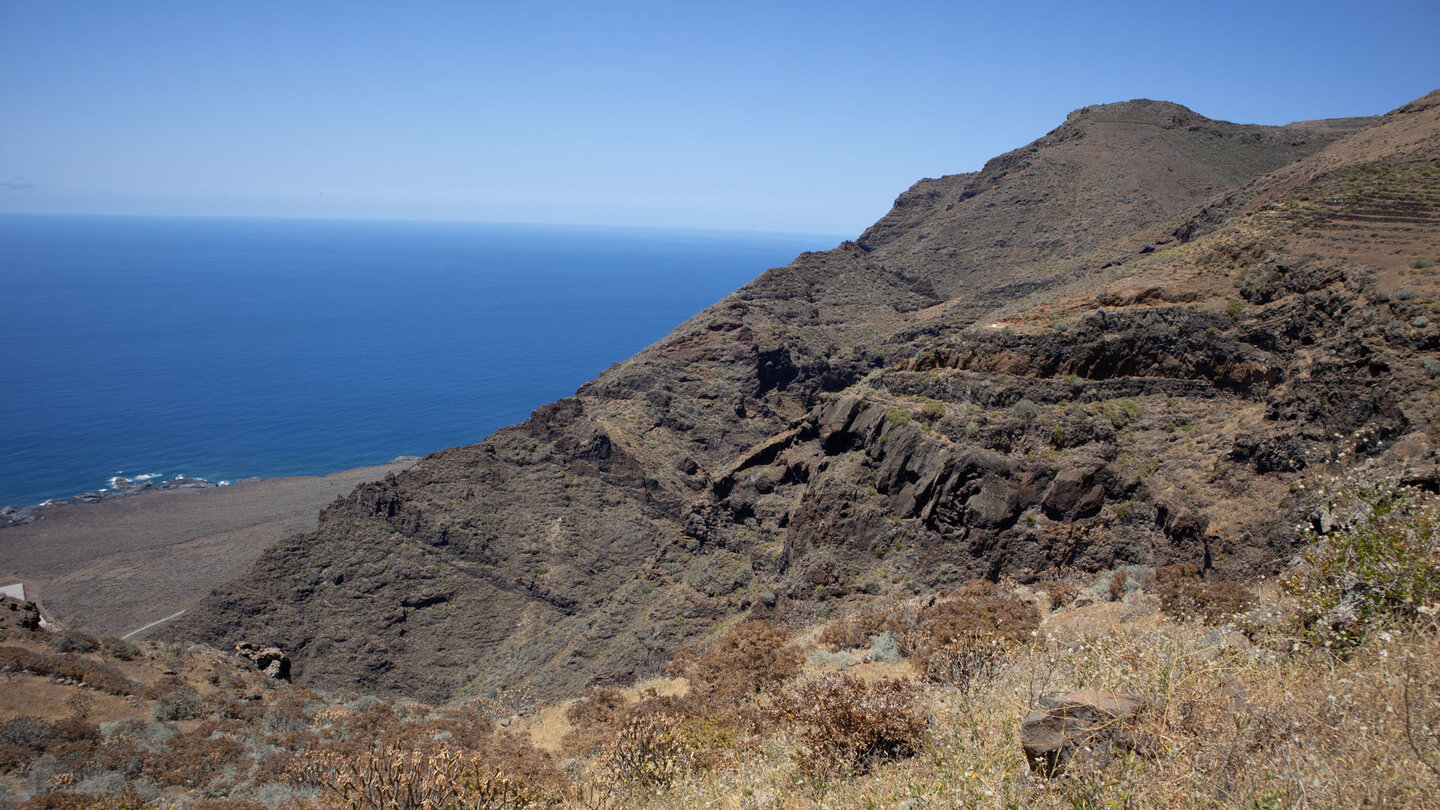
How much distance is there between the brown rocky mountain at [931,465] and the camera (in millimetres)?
16609

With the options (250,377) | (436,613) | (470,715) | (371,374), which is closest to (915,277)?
(436,613)

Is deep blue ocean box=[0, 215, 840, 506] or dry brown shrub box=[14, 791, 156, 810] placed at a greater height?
dry brown shrub box=[14, 791, 156, 810]

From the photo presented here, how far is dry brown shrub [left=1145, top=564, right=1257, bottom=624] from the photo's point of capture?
1012cm

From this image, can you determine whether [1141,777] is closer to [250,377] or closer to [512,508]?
[512,508]

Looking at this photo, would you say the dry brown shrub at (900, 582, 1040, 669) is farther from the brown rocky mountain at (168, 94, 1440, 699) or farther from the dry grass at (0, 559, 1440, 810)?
the brown rocky mountain at (168, 94, 1440, 699)

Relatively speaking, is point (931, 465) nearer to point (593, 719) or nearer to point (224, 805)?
point (593, 719)

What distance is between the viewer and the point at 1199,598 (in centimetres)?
1127

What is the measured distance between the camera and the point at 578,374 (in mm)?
112562

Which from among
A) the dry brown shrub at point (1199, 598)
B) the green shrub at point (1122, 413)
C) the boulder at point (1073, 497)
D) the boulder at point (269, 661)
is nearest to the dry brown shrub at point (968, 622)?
the dry brown shrub at point (1199, 598)

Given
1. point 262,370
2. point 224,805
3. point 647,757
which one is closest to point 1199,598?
point 647,757

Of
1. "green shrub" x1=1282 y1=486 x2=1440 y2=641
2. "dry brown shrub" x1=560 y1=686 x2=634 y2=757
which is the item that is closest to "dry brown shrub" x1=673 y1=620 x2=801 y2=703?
"dry brown shrub" x1=560 y1=686 x2=634 y2=757

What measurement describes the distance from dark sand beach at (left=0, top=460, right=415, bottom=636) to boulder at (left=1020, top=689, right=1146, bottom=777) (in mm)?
44658

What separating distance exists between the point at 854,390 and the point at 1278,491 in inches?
604

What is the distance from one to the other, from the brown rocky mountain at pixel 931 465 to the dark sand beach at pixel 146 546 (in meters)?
17.6
